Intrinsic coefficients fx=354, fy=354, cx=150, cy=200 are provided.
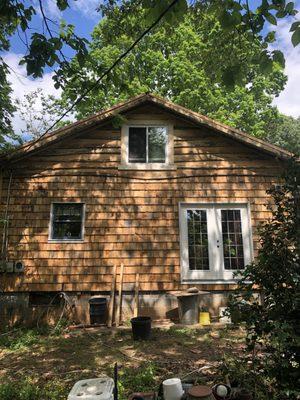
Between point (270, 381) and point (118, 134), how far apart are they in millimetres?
7488

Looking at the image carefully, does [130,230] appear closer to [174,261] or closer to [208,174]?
[174,261]

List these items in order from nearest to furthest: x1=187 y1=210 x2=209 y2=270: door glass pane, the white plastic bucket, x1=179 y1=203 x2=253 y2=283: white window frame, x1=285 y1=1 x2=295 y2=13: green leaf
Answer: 1. x1=285 y1=1 x2=295 y2=13: green leaf
2. the white plastic bucket
3. x1=179 y1=203 x2=253 y2=283: white window frame
4. x1=187 y1=210 x2=209 y2=270: door glass pane

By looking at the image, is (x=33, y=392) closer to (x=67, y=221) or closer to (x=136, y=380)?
(x=136, y=380)

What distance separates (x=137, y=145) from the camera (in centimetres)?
991

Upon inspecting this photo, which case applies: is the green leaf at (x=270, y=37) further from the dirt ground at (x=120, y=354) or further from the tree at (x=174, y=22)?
the dirt ground at (x=120, y=354)

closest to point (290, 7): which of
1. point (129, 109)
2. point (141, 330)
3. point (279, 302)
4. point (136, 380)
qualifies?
point (279, 302)

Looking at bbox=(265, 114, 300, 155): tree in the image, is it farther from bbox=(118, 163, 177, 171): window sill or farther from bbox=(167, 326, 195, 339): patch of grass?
bbox=(167, 326, 195, 339): patch of grass

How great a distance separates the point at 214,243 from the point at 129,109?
4.33 metres

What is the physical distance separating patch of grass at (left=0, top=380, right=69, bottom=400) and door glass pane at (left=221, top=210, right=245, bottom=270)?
559 cm

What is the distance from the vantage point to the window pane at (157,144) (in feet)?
32.3

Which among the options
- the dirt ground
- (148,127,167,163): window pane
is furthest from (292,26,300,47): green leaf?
(148,127,167,163): window pane

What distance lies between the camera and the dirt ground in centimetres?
525

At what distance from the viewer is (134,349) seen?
21.6 ft

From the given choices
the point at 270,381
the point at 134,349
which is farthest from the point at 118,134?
the point at 270,381
